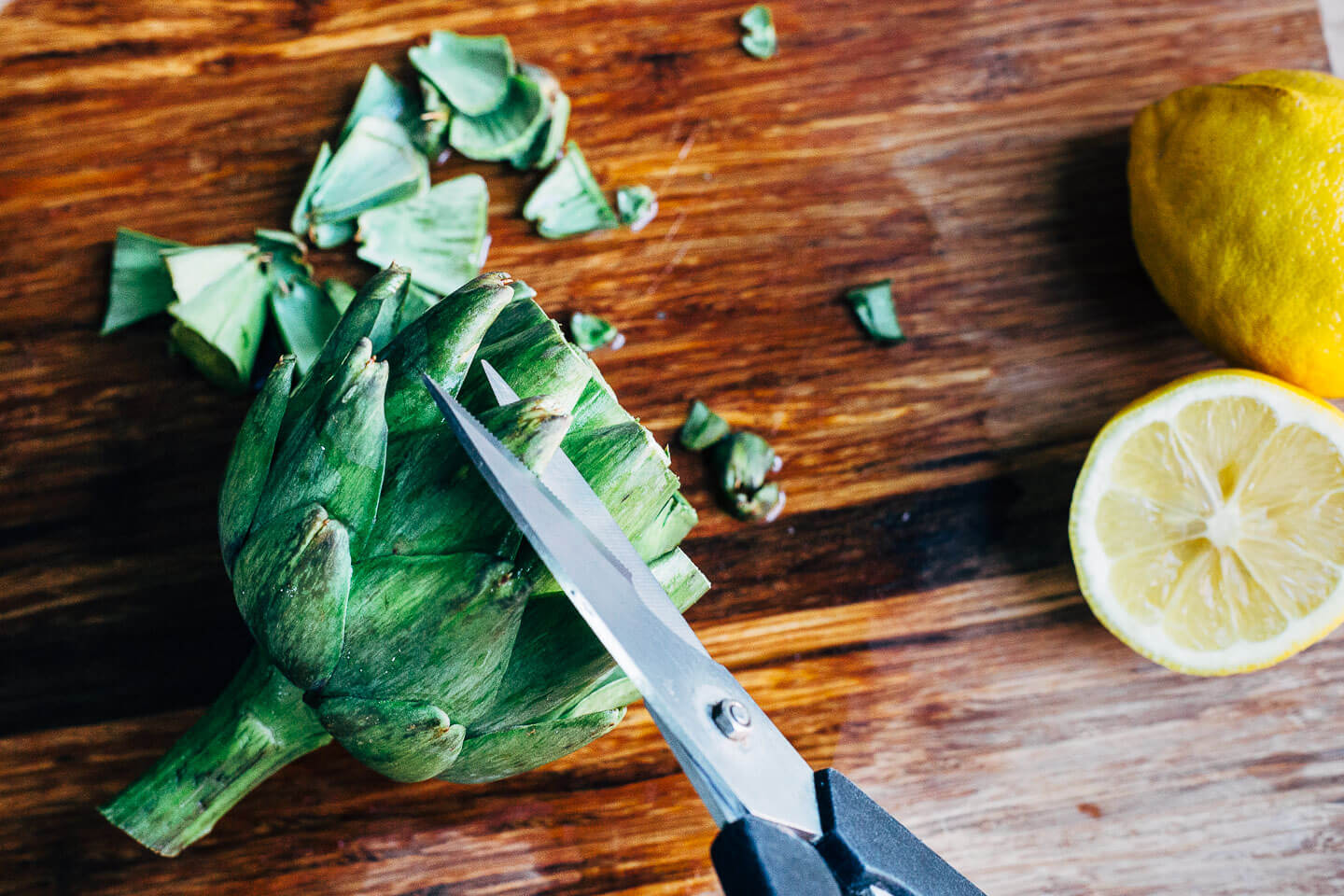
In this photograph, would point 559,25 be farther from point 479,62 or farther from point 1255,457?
point 1255,457

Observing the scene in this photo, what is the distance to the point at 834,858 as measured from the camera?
61cm

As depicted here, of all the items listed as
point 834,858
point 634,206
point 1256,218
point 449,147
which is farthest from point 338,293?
point 1256,218

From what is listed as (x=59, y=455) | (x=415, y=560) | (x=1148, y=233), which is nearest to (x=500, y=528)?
(x=415, y=560)

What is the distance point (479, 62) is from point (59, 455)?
0.52 m

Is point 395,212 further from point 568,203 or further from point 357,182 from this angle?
point 568,203

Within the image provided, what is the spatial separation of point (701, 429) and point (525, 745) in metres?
0.35

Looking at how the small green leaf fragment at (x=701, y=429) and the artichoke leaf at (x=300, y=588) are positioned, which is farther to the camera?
the small green leaf fragment at (x=701, y=429)

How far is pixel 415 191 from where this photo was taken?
2.91 ft

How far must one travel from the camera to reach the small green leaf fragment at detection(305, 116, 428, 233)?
884 mm

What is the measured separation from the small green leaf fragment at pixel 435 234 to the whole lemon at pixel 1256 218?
615 mm

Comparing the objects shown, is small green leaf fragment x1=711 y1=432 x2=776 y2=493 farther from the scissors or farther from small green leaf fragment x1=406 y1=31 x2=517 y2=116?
small green leaf fragment x1=406 y1=31 x2=517 y2=116

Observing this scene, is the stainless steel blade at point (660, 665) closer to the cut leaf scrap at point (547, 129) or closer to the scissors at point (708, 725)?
the scissors at point (708, 725)

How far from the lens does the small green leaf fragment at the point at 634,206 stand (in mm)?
923

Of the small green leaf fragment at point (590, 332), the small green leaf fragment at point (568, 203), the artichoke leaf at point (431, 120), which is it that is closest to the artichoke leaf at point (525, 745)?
the small green leaf fragment at point (590, 332)
